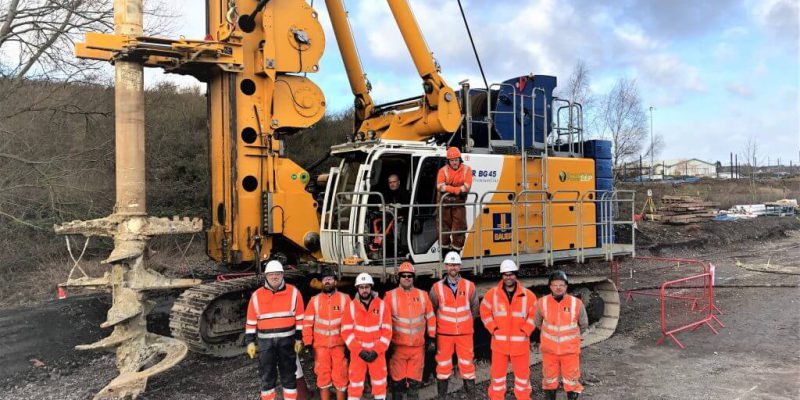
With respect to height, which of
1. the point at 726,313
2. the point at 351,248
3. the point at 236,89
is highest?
the point at 236,89

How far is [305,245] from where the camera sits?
26.9 ft

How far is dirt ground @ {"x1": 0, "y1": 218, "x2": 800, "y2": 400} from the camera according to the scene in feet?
22.4

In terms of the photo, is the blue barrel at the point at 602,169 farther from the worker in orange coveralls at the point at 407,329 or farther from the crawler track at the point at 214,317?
the crawler track at the point at 214,317

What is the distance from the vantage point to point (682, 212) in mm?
27281

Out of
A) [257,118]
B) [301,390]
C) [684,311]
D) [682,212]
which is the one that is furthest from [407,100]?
[682,212]

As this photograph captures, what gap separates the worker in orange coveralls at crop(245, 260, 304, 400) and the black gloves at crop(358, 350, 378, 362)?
713 millimetres

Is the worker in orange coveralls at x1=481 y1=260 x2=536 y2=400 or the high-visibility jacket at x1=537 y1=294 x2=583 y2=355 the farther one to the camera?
the worker in orange coveralls at x1=481 y1=260 x2=536 y2=400

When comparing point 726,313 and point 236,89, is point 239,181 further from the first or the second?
point 726,313

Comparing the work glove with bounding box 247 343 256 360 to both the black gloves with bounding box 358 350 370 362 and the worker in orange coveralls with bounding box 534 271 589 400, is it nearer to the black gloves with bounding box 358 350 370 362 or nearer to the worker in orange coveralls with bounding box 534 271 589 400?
the black gloves with bounding box 358 350 370 362

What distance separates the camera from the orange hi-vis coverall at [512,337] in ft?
20.1

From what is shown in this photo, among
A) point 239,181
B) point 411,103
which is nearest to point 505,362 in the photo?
point 239,181

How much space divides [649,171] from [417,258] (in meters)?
40.2

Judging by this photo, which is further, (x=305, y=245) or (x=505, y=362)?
(x=305, y=245)

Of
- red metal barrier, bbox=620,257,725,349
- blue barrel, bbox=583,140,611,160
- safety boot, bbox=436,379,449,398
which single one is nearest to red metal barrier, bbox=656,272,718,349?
red metal barrier, bbox=620,257,725,349
